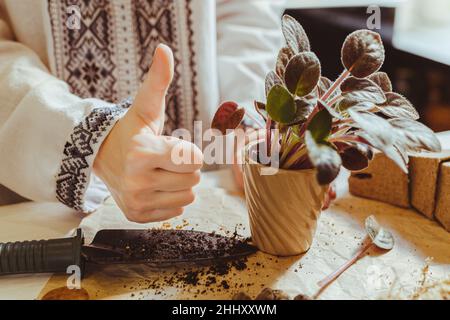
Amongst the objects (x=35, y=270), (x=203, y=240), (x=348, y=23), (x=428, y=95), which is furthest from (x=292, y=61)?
(x=428, y=95)

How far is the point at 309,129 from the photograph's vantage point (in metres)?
0.41

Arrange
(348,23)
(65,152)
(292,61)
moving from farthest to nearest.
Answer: (348,23), (65,152), (292,61)

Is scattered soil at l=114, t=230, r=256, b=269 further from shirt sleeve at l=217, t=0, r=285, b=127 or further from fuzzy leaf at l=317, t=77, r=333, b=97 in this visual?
shirt sleeve at l=217, t=0, r=285, b=127

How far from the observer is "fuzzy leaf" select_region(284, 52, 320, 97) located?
44 cm

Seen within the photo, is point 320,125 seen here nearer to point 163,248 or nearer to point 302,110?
point 302,110

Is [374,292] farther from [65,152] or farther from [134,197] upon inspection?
[65,152]

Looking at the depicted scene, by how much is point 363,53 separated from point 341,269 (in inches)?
8.9

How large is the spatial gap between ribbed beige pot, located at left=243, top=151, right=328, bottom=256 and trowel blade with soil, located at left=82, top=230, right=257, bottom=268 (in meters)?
0.03

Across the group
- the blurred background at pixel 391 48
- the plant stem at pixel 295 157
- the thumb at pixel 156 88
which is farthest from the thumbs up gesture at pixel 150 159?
the blurred background at pixel 391 48

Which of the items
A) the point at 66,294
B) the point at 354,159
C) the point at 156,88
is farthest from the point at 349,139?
the point at 66,294

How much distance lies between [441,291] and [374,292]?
7cm

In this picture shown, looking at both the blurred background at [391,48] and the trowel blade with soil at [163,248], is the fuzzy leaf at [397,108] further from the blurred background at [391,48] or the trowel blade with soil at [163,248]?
the blurred background at [391,48]
